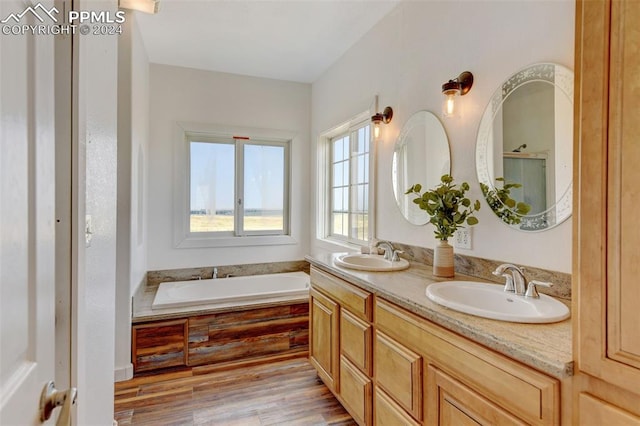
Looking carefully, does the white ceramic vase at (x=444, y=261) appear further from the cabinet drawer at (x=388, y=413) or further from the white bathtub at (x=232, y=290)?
the white bathtub at (x=232, y=290)

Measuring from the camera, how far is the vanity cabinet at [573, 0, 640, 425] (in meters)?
0.68

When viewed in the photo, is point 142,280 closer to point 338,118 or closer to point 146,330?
point 146,330

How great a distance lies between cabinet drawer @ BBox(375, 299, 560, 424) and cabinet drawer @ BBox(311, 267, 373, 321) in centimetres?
26

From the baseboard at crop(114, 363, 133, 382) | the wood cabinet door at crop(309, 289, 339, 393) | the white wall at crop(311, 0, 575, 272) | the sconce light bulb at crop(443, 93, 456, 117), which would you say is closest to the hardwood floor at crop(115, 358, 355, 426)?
the baseboard at crop(114, 363, 133, 382)

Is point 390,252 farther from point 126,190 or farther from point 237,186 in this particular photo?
point 237,186

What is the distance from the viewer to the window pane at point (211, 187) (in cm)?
355

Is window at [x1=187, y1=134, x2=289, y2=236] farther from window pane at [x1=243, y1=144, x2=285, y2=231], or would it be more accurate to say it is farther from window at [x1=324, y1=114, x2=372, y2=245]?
window at [x1=324, y1=114, x2=372, y2=245]

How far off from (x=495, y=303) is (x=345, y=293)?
2.51ft

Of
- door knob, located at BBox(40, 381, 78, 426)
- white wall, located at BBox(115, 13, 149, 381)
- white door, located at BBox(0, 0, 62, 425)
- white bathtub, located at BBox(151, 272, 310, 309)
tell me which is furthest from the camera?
white bathtub, located at BBox(151, 272, 310, 309)

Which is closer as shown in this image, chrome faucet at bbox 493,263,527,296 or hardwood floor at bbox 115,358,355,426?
chrome faucet at bbox 493,263,527,296

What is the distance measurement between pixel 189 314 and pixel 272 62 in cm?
249

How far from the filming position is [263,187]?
12.6 feet

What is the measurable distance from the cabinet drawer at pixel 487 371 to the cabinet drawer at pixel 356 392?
1.53 feet

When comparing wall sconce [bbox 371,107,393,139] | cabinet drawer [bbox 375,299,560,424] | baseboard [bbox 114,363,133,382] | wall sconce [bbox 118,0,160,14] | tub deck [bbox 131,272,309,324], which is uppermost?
wall sconce [bbox 118,0,160,14]
